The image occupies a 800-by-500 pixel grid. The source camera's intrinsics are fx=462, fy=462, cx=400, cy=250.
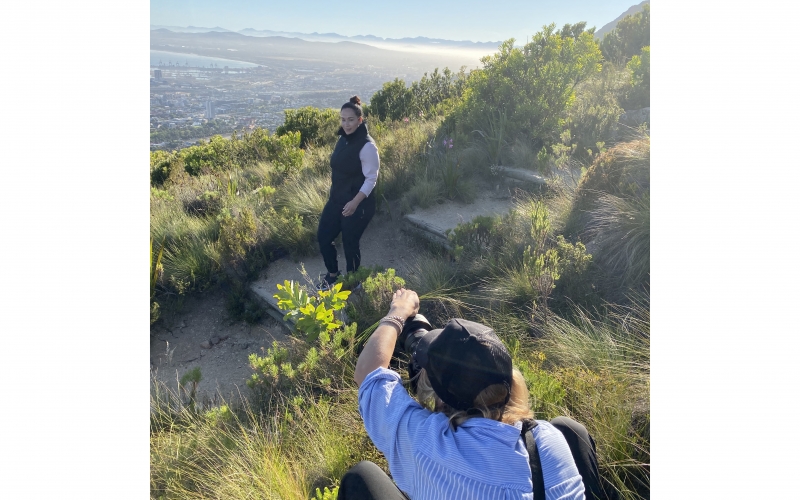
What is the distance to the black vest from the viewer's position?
12.9ft

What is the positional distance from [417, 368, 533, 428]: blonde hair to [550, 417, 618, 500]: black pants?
0.43m

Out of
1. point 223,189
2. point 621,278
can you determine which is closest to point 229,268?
point 223,189

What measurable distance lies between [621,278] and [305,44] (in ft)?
16.8

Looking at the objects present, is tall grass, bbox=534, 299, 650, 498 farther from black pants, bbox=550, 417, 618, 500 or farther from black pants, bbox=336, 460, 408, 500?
black pants, bbox=336, 460, 408, 500

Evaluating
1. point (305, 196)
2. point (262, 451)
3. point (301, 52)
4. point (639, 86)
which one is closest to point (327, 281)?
point (305, 196)

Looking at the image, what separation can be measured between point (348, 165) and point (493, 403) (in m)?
2.98

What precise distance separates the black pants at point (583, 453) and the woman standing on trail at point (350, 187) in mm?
2637

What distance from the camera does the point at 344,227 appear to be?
165 inches

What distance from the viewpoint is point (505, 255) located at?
160 inches

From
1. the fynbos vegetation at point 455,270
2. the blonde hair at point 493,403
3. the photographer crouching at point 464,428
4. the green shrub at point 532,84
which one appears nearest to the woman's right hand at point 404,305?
the photographer crouching at point 464,428

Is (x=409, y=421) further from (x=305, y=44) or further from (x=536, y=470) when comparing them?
(x=305, y=44)

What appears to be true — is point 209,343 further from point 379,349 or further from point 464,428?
point 464,428

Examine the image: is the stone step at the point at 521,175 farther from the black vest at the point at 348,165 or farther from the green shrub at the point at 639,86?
the green shrub at the point at 639,86

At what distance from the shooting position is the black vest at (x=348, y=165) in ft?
12.9
